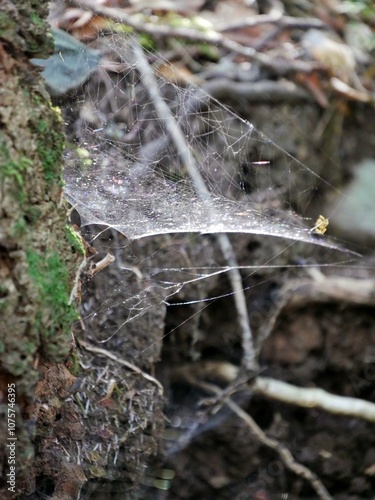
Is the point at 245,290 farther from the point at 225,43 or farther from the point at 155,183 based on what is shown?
the point at 225,43

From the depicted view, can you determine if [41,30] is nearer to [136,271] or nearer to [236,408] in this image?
[136,271]

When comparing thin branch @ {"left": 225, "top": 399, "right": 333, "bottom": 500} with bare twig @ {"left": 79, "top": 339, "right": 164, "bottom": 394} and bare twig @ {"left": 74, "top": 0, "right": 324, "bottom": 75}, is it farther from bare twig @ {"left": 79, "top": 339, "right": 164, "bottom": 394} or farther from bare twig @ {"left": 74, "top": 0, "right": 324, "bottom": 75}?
bare twig @ {"left": 74, "top": 0, "right": 324, "bottom": 75}

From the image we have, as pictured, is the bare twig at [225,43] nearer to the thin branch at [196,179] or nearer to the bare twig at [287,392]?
the thin branch at [196,179]

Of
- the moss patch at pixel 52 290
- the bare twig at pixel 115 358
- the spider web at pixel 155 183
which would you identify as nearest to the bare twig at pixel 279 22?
the spider web at pixel 155 183

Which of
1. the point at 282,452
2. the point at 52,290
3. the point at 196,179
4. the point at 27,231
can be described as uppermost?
the point at 27,231

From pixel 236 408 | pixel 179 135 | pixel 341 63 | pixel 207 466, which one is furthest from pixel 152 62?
pixel 207 466

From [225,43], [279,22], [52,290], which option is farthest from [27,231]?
[279,22]
